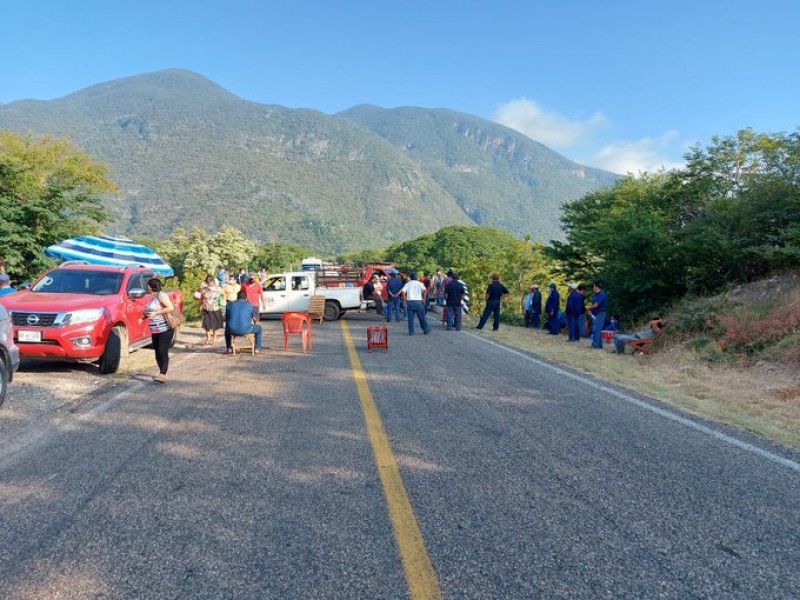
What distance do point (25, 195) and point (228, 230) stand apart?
191 ft

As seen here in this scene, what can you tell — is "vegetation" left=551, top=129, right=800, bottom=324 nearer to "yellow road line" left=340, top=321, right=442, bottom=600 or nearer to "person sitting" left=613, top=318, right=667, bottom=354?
"person sitting" left=613, top=318, right=667, bottom=354

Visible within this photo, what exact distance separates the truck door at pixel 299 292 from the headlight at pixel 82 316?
1228cm

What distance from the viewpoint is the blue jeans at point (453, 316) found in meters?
17.4

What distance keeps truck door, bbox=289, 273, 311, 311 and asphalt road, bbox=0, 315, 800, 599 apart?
1406 cm

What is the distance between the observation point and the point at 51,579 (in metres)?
2.94

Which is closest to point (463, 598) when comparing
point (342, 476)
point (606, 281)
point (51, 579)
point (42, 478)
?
point (342, 476)

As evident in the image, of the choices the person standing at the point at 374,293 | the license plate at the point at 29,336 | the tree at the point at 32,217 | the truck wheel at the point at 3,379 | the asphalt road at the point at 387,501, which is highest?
the tree at the point at 32,217

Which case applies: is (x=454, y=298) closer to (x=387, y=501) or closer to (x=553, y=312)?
(x=553, y=312)

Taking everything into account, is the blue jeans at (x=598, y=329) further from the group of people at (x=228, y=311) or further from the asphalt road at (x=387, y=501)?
the group of people at (x=228, y=311)

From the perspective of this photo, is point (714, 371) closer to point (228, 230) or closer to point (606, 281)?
point (606, 281)

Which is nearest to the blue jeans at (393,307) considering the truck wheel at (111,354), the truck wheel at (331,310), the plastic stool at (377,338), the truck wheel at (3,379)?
the truck wheel at (331,310)

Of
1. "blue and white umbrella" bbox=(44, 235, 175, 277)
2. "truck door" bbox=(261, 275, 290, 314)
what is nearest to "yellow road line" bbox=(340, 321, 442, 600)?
"blue and white umbrella" bbox=(44, 235, 175, 277)

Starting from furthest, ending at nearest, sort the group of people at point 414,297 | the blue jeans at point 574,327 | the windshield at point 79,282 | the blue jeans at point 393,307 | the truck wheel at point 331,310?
the truck wheel at point 331,310 → the blue jeans at point 393,307 → the blue jeans at point 574,327 → the group of people at point 414,297 → the windshield at point 79,282

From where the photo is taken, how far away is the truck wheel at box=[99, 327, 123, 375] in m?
9.09
